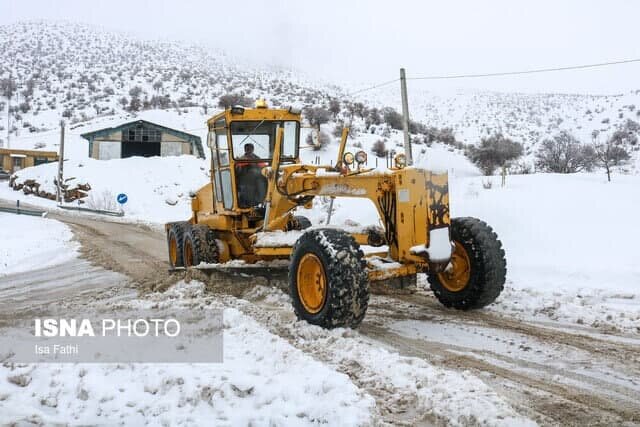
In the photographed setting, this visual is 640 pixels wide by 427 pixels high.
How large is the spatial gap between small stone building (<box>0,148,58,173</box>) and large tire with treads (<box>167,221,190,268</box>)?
41.0m

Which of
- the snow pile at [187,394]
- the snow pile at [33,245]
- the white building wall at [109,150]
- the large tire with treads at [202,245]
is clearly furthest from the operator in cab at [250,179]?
the white building wall at [109,150]

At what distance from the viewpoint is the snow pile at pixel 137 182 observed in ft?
98.1

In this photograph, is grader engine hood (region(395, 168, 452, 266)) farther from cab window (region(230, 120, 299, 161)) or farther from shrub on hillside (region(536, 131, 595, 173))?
shrub on hillside (region(536, 131, 595, 173))

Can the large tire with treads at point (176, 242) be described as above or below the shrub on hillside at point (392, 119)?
below

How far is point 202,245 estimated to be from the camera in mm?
8805

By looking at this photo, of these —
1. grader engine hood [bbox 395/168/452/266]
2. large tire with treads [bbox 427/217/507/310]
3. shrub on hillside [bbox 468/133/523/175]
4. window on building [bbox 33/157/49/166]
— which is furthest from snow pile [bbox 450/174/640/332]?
window on building [bbox 33/157/49/166]

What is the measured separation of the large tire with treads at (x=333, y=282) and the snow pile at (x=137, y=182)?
21.5 meters

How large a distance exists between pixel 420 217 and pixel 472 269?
1.10 m

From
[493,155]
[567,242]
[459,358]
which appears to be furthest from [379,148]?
[459,358]

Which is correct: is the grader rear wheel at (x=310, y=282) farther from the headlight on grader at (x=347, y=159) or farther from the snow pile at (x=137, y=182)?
the snow pile at (x=137, y=182)

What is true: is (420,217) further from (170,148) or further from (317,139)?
(170,148)

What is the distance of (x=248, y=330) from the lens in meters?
5.72

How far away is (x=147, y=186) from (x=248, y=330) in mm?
28792

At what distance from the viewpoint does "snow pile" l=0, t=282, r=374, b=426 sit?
3.67 m
